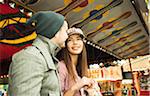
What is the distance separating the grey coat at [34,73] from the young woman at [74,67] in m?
0.48

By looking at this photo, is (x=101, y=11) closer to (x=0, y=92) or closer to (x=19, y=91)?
(x=0, y=92)

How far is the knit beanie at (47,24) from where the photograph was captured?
150cm

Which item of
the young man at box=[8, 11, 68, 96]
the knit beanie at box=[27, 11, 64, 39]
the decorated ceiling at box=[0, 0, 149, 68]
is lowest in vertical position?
the young man at box=[8, 11, 68, 96]

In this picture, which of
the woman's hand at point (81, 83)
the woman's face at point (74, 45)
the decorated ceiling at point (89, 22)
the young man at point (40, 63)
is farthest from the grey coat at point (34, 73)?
Answer: the decorated ceiling at point (89, 22)

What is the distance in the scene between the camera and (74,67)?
2061mm

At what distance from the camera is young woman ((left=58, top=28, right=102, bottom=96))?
1917 mm

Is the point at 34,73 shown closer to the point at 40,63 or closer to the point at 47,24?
the point at 40,63

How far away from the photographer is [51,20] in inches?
59.3

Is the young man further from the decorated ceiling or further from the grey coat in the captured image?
the decorated ceiling

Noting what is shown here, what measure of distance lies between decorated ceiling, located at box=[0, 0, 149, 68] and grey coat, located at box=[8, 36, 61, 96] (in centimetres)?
123

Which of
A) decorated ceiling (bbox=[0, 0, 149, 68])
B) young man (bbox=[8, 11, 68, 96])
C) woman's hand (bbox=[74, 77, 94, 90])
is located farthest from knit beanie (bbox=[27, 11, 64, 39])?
decorated ceiling (bbox=[0, 0, 149, 68])

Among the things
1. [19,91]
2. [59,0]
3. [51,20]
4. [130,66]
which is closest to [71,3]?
[59,0]

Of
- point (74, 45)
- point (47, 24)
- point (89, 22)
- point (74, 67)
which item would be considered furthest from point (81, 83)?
point (89, 22)

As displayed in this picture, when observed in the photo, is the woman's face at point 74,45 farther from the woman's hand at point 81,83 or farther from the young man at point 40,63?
the young man at point 40,63
